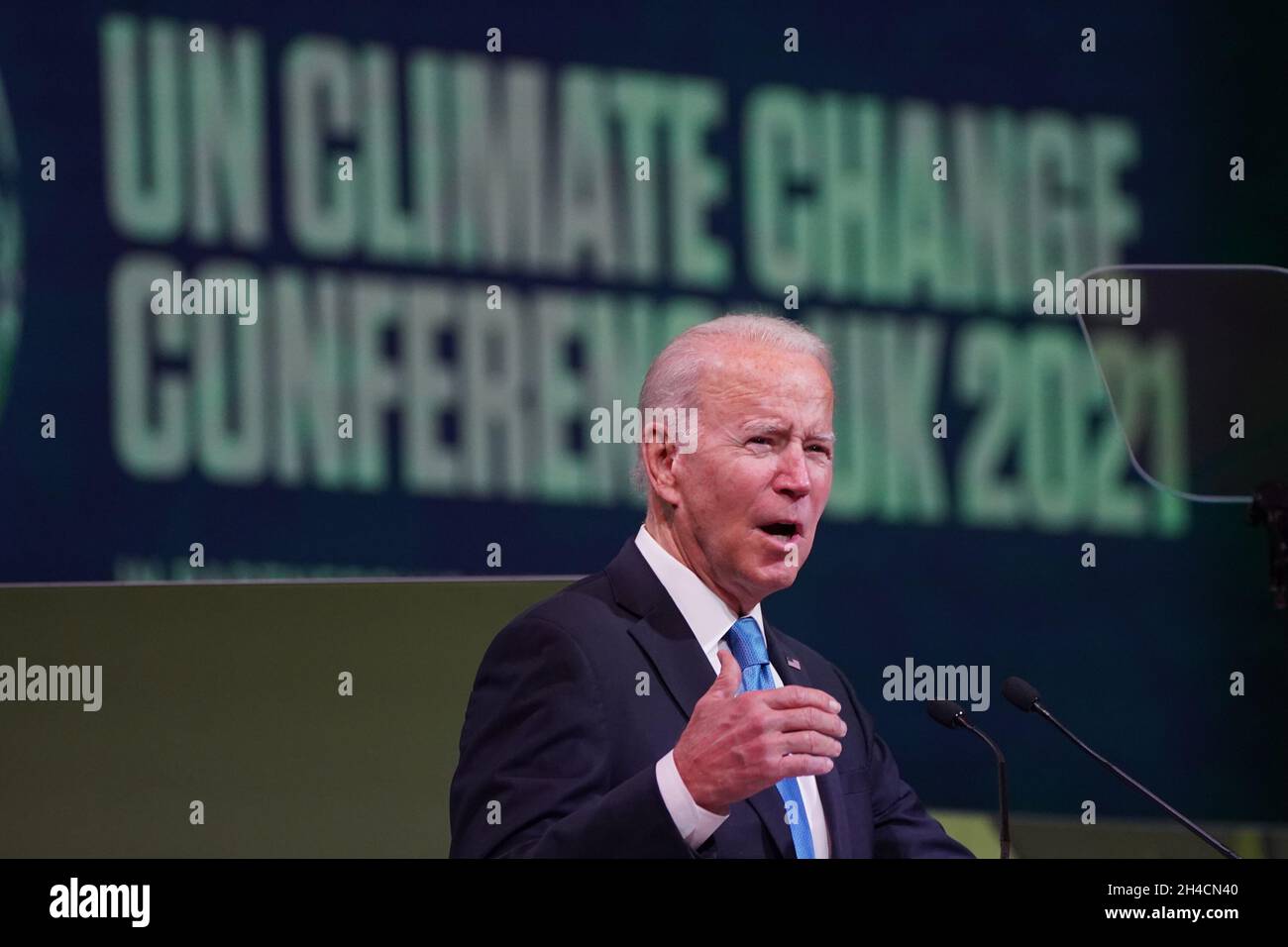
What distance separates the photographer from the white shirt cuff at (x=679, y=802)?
282 cm

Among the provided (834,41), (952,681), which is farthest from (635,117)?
(952,681)

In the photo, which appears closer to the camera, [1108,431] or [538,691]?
[538,691]

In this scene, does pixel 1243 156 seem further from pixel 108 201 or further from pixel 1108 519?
pixel 108 201

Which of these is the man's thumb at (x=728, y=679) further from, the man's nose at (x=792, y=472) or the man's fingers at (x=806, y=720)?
the man's nose at (x=792, y=472)

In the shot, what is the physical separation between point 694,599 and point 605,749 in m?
0.39

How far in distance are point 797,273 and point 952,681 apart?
100cm

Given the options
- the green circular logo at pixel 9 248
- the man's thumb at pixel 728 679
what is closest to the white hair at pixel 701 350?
the man's thumb at pixel 728 679

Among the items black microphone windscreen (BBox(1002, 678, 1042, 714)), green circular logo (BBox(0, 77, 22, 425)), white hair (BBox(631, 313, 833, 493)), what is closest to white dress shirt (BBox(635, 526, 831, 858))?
white hair (BBox(631, 313, 833, 493))

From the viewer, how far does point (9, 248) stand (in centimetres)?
388

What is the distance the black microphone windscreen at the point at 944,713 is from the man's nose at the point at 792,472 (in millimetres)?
544

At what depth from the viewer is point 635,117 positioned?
3.95 meters

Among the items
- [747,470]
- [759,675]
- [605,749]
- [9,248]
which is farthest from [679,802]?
[9,248]

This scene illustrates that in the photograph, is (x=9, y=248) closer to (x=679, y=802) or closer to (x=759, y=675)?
(x=759, y=675)

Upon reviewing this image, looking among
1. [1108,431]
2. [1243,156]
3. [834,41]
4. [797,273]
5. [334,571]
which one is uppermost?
[834,41]
